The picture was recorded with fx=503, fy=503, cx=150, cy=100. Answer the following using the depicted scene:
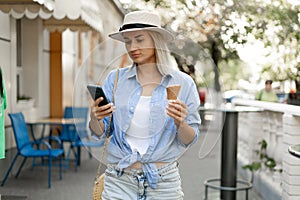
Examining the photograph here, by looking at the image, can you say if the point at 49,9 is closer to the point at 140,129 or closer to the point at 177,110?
the point at 140,129

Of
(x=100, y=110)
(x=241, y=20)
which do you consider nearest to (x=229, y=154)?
(x=241, y=20)

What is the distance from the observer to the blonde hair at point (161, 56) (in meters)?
2.53

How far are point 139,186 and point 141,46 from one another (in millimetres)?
692

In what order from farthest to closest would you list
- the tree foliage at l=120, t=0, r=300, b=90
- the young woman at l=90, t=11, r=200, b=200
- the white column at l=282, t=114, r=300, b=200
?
the tree foliage at l=120, t=0, r=300, b=90
the white column at l=282, t=114, r=300, b=200
the young woman at l=90, t=11, r=200, b=200

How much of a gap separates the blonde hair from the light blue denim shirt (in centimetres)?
3

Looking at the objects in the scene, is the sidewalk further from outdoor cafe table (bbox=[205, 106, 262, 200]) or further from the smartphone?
the smartphone

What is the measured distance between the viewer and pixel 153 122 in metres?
2.46

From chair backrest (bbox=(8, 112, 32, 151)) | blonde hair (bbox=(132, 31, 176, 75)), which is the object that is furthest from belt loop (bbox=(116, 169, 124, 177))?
chair backrest (bbox=(8, 112, 32, 151))

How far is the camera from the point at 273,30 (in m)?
7.67

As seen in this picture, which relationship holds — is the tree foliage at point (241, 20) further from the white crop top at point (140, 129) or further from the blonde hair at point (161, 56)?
the white crop top at point (140, 129)

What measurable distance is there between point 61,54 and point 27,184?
14.3 feet

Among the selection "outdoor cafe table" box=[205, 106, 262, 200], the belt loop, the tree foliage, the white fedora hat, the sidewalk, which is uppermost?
the tree foliage

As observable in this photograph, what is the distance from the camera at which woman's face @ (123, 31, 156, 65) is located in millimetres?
2512

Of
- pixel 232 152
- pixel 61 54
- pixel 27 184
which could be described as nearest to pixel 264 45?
pixel 232 152
